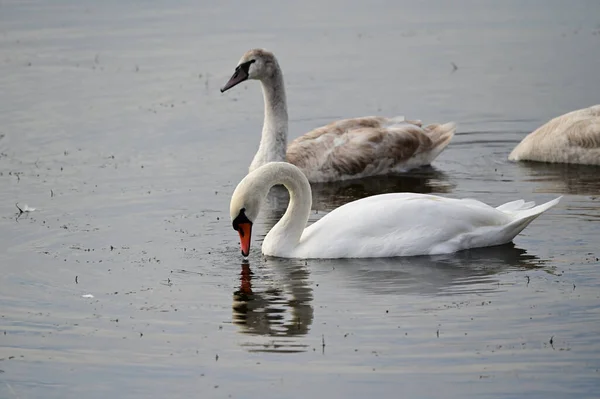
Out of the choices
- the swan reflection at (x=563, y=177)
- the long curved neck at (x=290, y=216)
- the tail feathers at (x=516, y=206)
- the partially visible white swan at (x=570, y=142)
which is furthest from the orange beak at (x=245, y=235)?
the partially visible white swan at (x=570, y=142)

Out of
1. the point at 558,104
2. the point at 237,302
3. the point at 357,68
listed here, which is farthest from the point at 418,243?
the point at 357,68

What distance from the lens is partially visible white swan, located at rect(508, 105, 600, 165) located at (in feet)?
51.6

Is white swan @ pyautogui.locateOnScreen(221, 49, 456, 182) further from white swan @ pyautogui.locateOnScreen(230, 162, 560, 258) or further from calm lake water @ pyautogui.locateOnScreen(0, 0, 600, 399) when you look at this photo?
white swan @ pyautogui.locateOnScreen(230, 162, 560, 258)

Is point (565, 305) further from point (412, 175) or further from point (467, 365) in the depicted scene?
point (412, 175)

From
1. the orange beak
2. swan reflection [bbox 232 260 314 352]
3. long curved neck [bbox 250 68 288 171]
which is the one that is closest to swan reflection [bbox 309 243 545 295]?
swan reflection [bbox 232 260 314 352]

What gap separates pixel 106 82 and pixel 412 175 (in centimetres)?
751

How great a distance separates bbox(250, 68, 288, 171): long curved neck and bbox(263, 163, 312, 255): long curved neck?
3.84m

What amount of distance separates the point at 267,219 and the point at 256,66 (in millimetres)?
3314

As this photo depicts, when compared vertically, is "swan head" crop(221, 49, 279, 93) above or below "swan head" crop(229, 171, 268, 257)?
above

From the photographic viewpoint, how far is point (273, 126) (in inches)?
641

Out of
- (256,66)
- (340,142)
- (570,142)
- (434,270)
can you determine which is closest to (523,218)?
(434,270)

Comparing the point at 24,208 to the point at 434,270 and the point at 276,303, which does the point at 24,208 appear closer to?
the point at 276,303

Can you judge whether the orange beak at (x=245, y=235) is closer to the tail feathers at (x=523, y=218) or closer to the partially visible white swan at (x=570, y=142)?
the tail feathers at (x=523, y=218)

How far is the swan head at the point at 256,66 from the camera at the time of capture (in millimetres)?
16422
